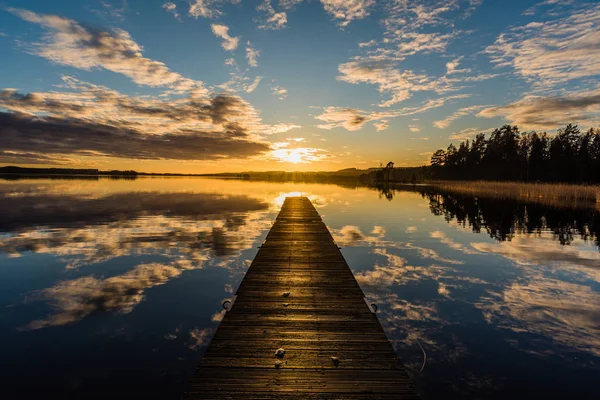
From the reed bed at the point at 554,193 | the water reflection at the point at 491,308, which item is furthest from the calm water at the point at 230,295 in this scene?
the reed bed at the point at 554,193

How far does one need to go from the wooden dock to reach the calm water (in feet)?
4.62

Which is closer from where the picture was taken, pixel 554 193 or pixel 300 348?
pixel 300 348

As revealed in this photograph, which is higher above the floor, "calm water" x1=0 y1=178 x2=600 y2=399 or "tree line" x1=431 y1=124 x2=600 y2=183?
"tree line" x1=431 y1=124 x2=600 y2=183

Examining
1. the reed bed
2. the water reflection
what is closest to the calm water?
the water reflection

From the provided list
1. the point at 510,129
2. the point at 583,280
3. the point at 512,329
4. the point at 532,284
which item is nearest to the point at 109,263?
the point at 512,329

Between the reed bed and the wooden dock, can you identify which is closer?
the wooden dock

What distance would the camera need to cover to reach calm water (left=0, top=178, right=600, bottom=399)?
662 cm

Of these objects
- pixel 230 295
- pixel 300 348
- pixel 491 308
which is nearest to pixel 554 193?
pixel 491 308

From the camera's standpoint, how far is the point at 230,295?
36.5 ft

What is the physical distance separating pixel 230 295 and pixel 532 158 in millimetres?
116596

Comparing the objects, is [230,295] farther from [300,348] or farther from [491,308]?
[491,308]

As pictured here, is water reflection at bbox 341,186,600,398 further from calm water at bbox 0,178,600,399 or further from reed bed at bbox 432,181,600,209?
reed bed at bbox 432,181,600,209

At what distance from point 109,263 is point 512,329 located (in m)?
16.4

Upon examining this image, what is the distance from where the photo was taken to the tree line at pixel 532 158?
83.3m
